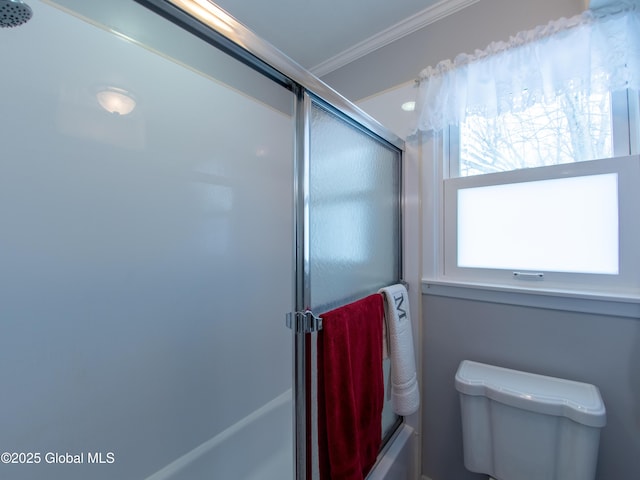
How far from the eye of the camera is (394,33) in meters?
1.38

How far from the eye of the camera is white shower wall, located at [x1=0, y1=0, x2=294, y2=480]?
2.93 ft

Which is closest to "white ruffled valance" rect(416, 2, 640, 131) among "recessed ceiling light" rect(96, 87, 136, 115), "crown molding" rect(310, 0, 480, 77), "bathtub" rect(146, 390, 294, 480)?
"crown molding" rect(310, 0, 480, 77)

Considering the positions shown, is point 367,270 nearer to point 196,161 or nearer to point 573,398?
point 573,398

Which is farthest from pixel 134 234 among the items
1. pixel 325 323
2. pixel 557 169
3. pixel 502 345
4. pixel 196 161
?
pixel 557 169

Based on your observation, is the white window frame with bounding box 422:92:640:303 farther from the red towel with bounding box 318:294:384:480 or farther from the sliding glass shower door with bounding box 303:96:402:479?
the red towel with bounding box 318:294:384:480

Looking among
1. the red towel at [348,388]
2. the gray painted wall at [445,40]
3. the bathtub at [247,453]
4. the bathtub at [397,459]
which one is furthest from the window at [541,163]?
the bathtub at [247,453]

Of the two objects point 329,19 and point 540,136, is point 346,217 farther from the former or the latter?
point 329,19

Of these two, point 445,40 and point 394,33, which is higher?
point 394,33

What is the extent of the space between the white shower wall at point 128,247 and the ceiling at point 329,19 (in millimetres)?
260

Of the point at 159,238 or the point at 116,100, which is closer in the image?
the point at 116,100

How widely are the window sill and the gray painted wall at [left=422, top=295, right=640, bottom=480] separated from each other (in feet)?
0.08

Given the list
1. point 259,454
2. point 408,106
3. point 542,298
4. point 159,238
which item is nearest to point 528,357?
point 542,298

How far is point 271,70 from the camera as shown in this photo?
684 millimetres

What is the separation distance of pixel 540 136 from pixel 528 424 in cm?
106
